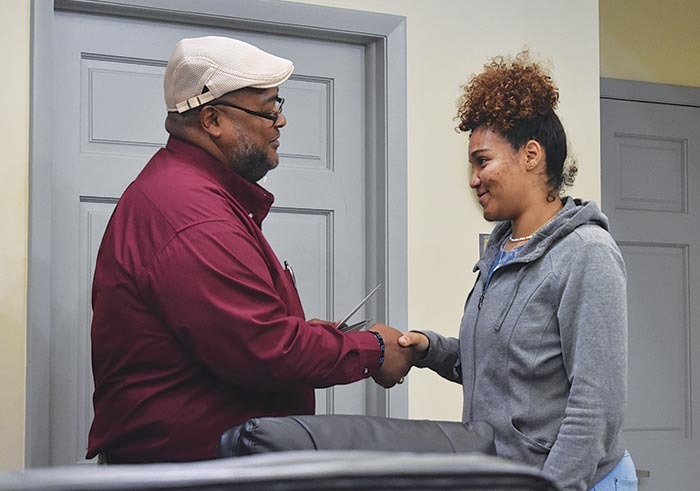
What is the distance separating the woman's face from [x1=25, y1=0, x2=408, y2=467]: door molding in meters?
1.18

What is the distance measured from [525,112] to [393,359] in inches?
23.8

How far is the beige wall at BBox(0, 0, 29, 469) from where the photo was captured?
2.66 m

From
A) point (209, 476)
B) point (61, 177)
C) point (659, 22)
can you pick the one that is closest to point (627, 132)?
point (659, 22)

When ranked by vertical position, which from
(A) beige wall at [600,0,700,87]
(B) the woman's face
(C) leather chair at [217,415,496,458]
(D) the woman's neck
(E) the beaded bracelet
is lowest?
(C) leather chair at [217,415,496,458]

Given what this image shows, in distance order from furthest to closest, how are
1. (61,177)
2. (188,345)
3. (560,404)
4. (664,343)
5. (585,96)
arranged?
(664,343) < (585,96) < (61,177) < (188,345) < (560,404)

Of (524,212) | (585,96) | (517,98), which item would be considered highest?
(585,96)

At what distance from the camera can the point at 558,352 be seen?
181cm

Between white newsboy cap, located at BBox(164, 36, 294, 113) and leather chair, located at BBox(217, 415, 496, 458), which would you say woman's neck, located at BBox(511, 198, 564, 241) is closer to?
leather chair, located at BBox(217, 415, 496, 458)

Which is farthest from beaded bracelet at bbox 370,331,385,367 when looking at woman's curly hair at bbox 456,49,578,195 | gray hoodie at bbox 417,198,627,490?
woman's curly hair at bbox 456,49,578,195

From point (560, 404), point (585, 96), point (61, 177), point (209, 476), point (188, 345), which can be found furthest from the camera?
point (585, 96)

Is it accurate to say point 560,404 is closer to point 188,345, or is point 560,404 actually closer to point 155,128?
point 188,345

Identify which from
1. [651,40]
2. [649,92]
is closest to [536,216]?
[649,92]

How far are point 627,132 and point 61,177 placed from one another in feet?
8.68

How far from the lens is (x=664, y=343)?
4.53 m
